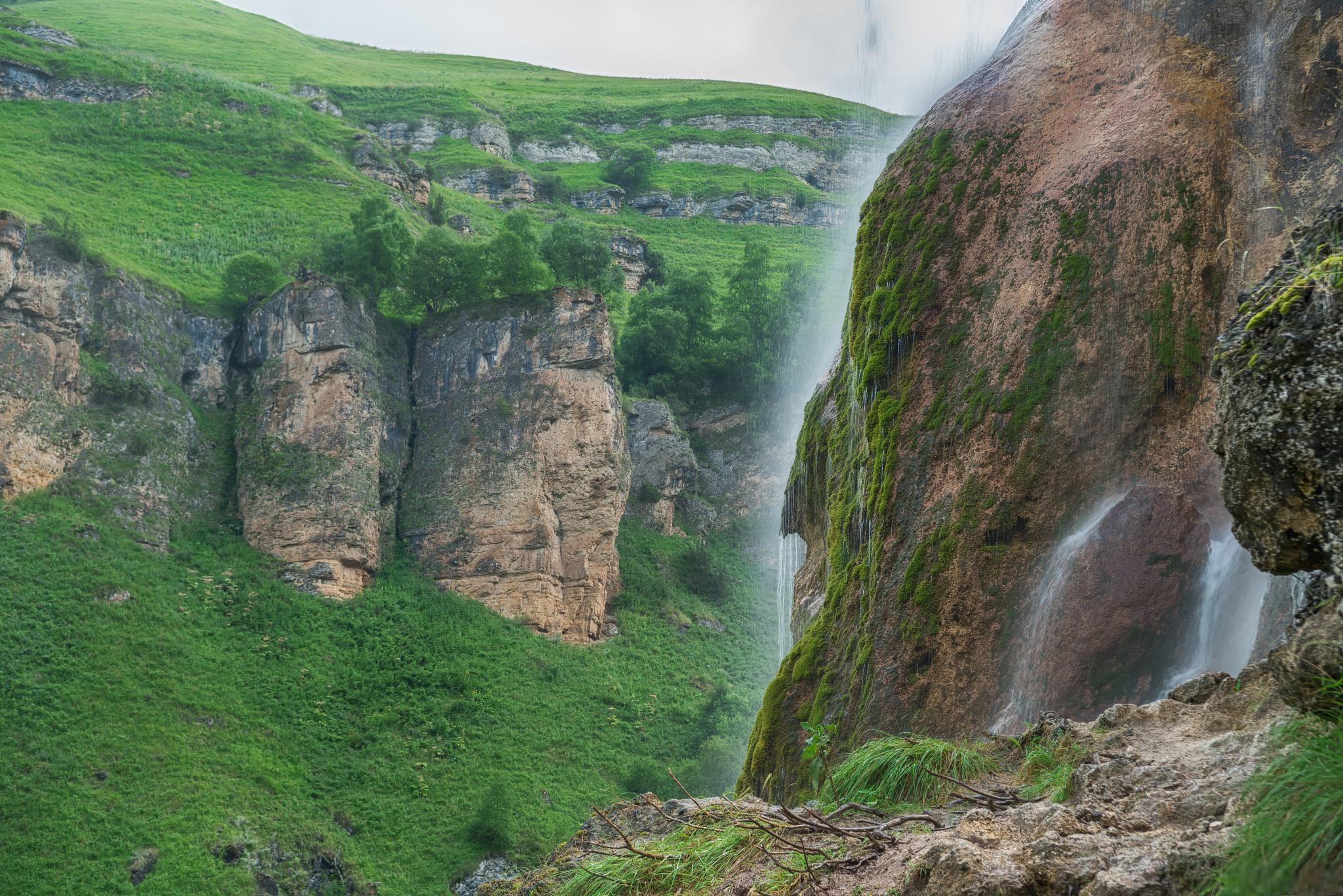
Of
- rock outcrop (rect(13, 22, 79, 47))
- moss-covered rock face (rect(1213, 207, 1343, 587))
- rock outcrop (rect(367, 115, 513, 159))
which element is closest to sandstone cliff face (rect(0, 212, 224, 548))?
moss-covered rock face (rect(1213, 207, 1343, 587))

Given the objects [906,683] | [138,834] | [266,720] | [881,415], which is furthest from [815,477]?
[266,720]

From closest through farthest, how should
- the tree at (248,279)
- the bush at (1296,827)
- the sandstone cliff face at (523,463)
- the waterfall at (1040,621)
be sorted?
the bush at (1296,827) < the waterfall at (1040,621) < the sandstone cliff face at (523,463) < the tree at (248,279)

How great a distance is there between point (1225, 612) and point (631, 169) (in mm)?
92015

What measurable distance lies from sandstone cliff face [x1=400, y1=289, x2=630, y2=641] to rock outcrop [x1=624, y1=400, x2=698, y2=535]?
186 inches

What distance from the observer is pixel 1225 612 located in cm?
1018

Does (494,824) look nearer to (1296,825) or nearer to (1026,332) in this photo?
(1026,332)

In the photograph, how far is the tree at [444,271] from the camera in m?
50.5

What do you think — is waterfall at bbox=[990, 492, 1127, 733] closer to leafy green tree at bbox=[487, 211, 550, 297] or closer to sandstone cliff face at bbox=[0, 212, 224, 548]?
sandstone cliff face at bbox=[0, 212, 224, 548]

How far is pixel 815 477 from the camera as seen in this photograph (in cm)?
1855

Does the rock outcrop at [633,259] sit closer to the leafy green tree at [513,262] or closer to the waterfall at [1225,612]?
the leafy green tree at [513,262]

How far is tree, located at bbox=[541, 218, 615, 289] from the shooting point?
53.8 metres

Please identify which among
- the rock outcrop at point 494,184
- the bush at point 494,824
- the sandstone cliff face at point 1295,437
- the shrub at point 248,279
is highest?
the rock outcrop at point 494,184

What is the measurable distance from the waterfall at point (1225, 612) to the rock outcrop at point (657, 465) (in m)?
42.9

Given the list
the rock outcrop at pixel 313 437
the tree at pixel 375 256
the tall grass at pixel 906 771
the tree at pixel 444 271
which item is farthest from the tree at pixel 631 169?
the tall grass at pixel 906 771
